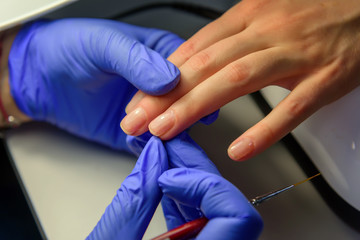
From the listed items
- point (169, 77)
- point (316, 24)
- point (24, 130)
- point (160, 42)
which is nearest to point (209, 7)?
point (160, 42)

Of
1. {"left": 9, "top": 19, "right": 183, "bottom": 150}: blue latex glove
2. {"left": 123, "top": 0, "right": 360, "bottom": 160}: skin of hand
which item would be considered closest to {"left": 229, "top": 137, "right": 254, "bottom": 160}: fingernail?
{"left": 123, "top": 0, "right": 360, "bottom": 160}: skin of hand

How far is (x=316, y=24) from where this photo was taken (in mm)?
781

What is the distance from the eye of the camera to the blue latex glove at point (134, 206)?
647 millimetres

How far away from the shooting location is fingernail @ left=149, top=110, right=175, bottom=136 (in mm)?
690

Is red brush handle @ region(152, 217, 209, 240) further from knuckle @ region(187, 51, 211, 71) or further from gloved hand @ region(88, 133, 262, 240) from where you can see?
knuckle @ region(187, 51, 211, 71)

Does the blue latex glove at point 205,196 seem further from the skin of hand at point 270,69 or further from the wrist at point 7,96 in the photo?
the wrist at point 7,96

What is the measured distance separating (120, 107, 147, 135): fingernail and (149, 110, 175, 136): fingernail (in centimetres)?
3

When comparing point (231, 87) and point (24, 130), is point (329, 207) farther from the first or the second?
point (24, 130)

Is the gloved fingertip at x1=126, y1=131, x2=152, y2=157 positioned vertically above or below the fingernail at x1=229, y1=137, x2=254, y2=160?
above

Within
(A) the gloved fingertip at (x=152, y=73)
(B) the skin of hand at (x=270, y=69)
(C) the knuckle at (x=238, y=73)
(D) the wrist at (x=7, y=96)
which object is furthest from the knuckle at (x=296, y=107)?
(D) the wrist at (x=7, y=96)

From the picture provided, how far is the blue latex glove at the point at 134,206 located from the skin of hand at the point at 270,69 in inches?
3.2

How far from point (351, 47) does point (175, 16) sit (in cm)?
59

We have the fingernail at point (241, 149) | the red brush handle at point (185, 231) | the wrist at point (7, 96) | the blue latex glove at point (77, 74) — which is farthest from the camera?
the wrist at point (7, 96)

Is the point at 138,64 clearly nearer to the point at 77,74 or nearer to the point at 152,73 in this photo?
the point at 152,73
